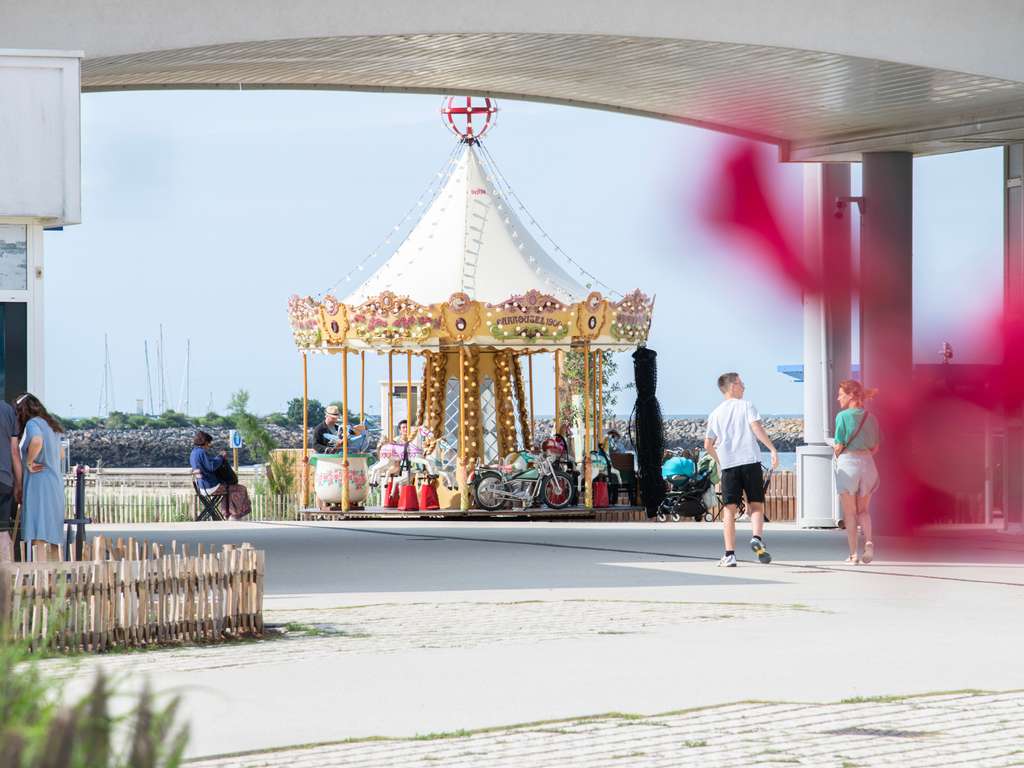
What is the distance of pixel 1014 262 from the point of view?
17844 millimetres

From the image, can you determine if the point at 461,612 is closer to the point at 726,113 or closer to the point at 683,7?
the point at 683,7

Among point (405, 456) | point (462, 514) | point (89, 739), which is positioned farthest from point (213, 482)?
point (89, 739)

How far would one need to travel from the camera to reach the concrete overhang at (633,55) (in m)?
13.1

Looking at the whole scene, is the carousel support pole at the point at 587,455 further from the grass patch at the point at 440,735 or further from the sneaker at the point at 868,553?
the grass patch at the point at 440,735

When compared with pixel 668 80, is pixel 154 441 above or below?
below

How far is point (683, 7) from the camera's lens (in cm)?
1412

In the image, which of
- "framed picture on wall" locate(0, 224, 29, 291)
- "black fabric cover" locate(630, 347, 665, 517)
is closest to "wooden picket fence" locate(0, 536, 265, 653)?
"framed picture on wall" locate(0, 224, 29, 291)

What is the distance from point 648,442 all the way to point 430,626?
1708 cm

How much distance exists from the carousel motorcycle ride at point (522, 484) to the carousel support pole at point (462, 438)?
0.48ft

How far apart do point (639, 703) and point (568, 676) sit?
837mm

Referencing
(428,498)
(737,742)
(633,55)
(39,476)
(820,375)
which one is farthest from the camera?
(428,498)

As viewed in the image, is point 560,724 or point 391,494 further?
point 391,494

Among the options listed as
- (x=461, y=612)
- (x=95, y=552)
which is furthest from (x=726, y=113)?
(x=95, y=552)

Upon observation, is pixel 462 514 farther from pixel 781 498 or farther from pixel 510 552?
pixel 510 552
